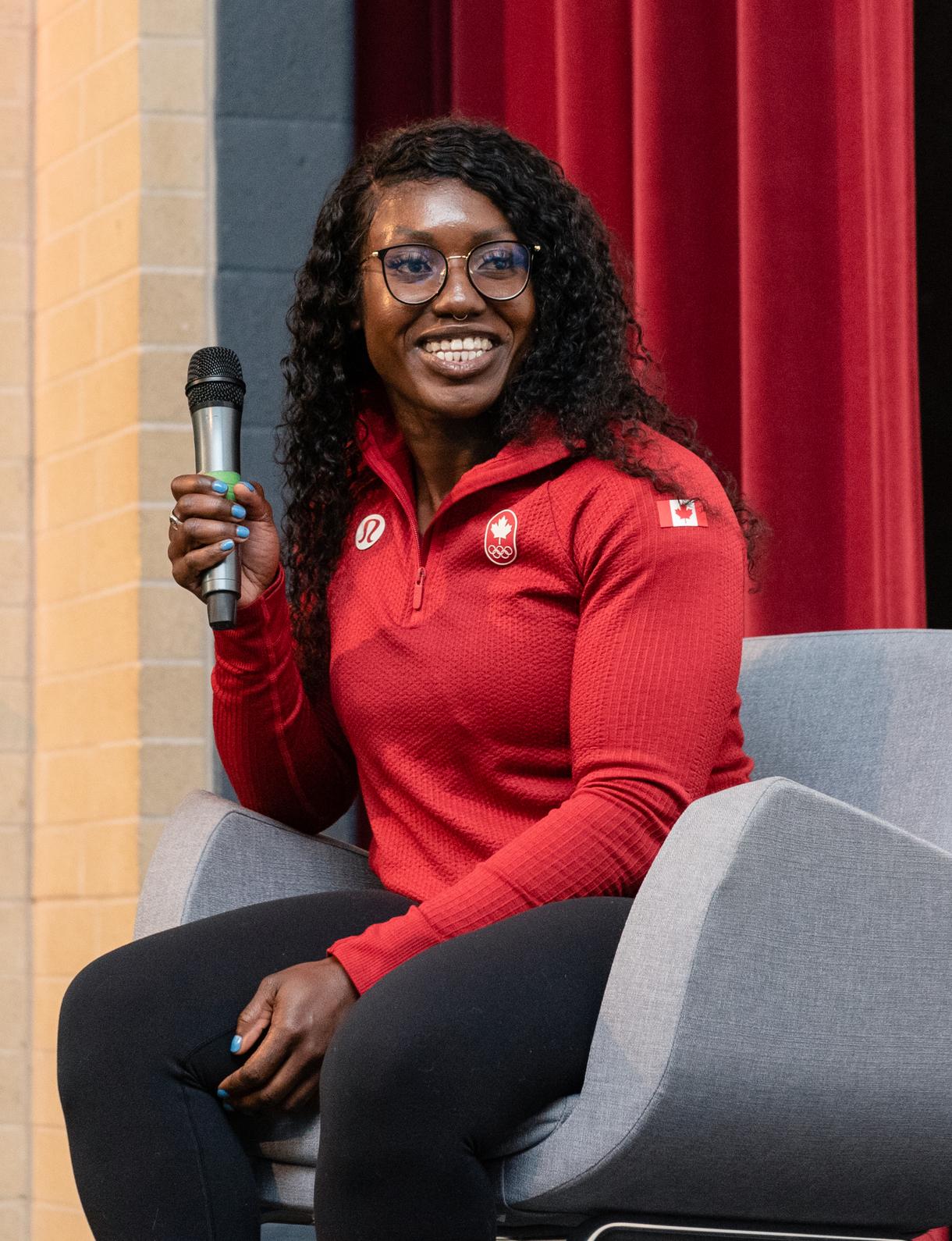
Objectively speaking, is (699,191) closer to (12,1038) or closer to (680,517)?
(680,517)

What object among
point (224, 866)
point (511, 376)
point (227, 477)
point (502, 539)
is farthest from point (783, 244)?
point (224, 866)

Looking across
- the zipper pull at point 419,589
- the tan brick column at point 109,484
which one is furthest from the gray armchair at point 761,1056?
the tan brick column at point 109,484

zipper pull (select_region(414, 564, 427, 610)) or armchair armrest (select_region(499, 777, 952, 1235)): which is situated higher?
zipper pull (select_region(414, 564, 427, 610))

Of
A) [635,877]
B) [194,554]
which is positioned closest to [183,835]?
[194,554]

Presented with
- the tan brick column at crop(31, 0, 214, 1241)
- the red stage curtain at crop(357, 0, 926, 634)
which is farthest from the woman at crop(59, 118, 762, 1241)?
the tan brick column at crop(31, 0, 214, 1241)

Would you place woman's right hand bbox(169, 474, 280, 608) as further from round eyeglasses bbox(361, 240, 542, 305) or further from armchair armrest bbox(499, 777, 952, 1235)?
armchair armrest bbox(499, 777, 952, 1235)

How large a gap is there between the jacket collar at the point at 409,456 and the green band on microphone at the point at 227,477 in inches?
6.8

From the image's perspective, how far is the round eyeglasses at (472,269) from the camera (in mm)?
1460

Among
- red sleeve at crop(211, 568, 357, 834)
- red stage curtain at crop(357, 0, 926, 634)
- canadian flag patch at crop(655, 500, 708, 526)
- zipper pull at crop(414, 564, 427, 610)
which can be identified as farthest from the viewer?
red stage curtain at crop(357, 0, 926, 634)

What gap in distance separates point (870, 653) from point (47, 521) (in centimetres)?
134

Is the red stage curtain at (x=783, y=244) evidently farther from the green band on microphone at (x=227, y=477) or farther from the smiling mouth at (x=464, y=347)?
the green band on microphone at (x=227, y=477)

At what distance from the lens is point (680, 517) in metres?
1.30

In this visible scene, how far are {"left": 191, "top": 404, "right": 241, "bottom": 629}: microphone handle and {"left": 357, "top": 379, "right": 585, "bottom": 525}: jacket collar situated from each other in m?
0.17

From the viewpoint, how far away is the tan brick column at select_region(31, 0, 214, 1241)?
2266 mm
